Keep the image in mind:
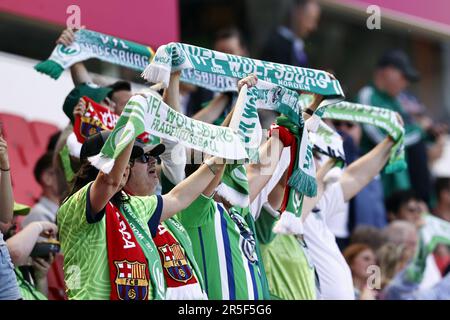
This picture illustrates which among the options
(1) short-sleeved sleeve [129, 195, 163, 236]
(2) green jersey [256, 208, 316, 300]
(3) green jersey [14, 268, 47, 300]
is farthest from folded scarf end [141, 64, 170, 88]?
(2) green jersey [256, 208, 316, 300]

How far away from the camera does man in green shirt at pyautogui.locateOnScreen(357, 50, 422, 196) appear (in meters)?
11.4

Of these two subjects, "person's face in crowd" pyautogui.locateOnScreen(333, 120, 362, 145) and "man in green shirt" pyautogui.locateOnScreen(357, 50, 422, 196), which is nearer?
"person's face in crowd" pyautogui.locateOnScreen(333, 120, 362, 145)

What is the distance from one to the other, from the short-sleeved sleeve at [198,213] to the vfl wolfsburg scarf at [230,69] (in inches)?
24.1

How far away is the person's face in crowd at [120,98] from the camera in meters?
7.42

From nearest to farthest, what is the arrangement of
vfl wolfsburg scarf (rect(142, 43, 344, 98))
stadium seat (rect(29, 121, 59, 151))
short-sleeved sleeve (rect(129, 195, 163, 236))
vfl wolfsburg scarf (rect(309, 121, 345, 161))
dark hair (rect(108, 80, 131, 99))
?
short-sleeved sleeve (rect(129, 195, 163, 236))
vfl wolfsburg scarf (rect(142, 43, 344, 98))
dark hair (rect(108, 80, 131, 99))
vfl wolfsburg scarf (rect(309, 121, 345, 161))
stadium seat (rect(29, 121, 59, 151))

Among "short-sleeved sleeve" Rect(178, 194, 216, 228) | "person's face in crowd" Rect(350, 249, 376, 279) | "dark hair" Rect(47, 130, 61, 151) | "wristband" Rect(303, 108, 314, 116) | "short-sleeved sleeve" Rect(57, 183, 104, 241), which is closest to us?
"short-sleeved sleeve" Rect(57, 183, 104, 241)

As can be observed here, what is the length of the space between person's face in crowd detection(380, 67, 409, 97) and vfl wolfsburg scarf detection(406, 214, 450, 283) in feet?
6.04

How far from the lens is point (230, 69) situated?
6.65 m

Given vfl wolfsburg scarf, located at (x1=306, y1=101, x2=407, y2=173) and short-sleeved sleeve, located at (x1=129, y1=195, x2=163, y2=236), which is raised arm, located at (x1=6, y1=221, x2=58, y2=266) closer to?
short-sleeved sleeve, located at (x1=129, y1=195, x2=163, y2=236)

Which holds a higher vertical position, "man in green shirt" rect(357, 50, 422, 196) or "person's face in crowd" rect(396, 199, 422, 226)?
"man in green shirt" rect(357, 50, 422, 196)

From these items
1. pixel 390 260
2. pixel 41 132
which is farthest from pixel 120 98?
pixel 390 260

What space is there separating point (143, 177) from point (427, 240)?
441cm

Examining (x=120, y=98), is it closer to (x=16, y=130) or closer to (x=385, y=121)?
(x=16, y=130)
